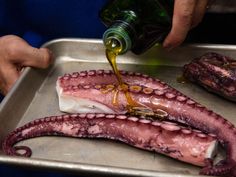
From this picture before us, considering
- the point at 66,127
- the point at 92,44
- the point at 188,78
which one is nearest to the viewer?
the point at 66,127

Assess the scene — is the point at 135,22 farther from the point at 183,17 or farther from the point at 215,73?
the point at 215,73

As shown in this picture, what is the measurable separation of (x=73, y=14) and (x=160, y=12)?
1.56ft

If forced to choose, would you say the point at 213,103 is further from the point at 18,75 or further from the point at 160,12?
the point at 18,75

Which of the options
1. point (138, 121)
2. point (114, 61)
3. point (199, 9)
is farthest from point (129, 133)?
point (199, 9)

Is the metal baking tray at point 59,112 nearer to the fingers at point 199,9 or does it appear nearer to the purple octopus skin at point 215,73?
the purple octopus skin at point 215,73

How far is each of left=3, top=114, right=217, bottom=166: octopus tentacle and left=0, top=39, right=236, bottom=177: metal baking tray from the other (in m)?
0.02

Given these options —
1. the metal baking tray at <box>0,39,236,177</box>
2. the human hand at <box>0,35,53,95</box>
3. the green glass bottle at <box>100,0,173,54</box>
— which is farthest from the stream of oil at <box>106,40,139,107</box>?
the human hand at <box>0,35,53,95</box>

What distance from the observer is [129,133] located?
100cm

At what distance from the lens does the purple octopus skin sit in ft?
3.57

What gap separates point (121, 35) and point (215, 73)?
10.8 inches

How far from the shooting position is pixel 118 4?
107cm

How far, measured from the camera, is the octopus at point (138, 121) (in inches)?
37.0

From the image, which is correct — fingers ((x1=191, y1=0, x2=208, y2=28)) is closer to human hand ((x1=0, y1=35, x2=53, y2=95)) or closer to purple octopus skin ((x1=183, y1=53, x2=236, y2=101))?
purple octopus skin ((x1=183, y1=53, x2=236, y2=101))

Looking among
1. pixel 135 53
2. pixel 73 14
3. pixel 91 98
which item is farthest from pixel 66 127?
pixel 73 14
